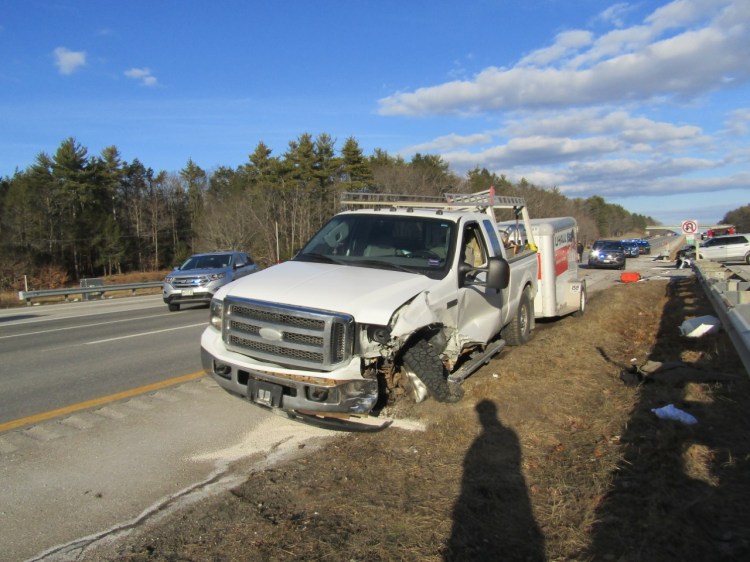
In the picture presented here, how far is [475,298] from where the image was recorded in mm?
5934

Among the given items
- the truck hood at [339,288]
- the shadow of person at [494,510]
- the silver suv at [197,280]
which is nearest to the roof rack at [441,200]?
the truck hood at [339,288]

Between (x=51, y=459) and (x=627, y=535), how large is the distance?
4295 millimetres

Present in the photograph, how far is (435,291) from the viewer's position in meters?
5.02

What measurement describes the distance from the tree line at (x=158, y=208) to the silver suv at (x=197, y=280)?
3047 cm

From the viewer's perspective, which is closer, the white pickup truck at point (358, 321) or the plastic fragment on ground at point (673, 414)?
the white pickup truck at point (358, 321)

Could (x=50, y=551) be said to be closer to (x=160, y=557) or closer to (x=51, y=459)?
(x=160, y=557)

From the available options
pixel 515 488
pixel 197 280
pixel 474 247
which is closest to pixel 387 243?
pixel 474 247

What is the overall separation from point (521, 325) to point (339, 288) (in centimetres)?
417

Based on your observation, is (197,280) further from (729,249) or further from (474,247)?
(729,249)

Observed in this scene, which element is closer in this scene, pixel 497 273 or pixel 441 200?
pixel 497 273

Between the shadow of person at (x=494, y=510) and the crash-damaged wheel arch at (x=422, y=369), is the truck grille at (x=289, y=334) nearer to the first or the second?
the crash-damaged wheel arch at (x=422, y=369)

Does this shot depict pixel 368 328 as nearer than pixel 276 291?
Yes

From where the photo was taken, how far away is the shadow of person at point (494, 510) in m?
3.17

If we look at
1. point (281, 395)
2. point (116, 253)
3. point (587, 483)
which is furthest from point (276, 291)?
point (116, 253)
